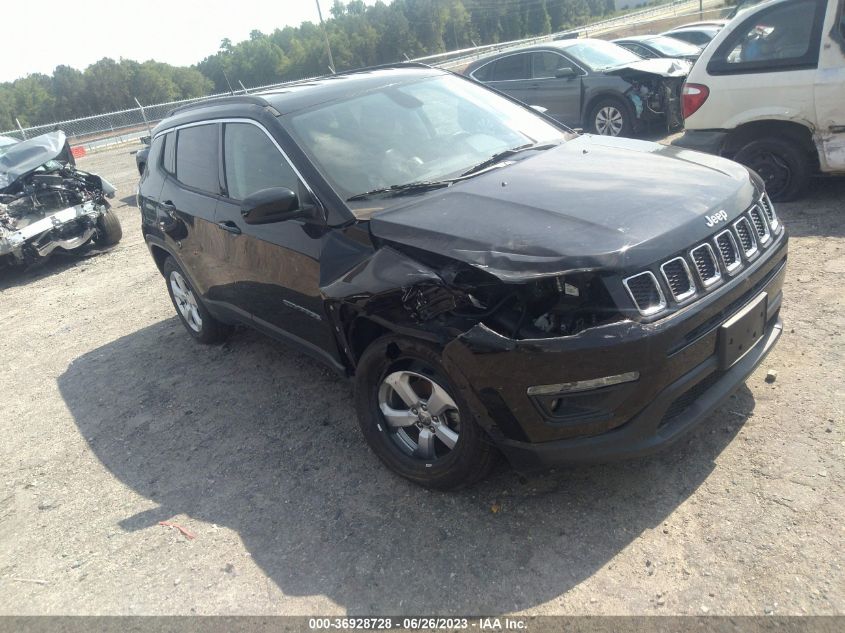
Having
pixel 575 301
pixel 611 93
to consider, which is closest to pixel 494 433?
pixel 575 301

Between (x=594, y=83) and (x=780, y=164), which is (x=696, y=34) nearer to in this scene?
(x=594, y=83)

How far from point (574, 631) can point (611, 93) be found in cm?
889

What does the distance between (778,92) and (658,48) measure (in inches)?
296

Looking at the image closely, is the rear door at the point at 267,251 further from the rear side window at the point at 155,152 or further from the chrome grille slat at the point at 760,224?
the chrome grille slat at the point at 760,224

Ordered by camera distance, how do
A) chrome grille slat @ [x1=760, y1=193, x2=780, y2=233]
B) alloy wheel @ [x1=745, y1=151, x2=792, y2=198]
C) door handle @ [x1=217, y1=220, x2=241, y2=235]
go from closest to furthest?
chrome grille slat @ [x1=760, y1=193, x2=780, y2=233], door handle @ [x1=217, y1=220, x2=241, y2=235], alloy wheel @ [x1=745, y1=151, x2=792, y2=198]

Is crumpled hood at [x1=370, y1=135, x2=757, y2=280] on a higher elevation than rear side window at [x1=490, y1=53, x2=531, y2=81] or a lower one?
lower

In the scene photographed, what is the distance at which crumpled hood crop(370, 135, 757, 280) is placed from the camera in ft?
8.49

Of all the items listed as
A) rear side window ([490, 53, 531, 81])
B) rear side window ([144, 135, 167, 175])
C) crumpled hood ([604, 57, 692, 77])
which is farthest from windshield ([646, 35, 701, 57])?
rear side window ([144, 135, 167, 175])

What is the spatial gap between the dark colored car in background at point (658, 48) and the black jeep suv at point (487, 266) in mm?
9238

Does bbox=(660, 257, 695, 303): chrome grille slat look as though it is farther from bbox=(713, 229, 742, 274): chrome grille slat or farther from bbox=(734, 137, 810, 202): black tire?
bbox=(734, 137, 810, 202): black tire

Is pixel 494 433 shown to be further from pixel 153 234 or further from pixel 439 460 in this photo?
pixel 153 234

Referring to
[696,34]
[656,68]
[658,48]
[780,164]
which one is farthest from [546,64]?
[696,34]

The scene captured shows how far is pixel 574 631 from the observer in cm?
242

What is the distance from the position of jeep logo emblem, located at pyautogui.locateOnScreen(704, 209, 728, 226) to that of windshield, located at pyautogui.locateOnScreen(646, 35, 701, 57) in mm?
10810
